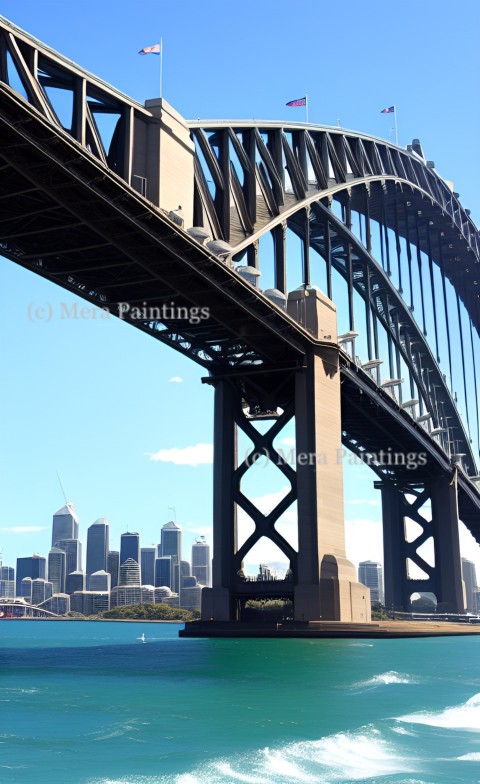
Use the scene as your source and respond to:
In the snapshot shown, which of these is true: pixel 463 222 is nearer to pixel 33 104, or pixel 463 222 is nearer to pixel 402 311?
pixel 402 311

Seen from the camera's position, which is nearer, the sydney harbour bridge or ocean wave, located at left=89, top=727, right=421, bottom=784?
ocean wave, located at left=89, top=727, right=421, bottom=784

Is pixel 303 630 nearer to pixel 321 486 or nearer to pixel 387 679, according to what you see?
pixel 321 486

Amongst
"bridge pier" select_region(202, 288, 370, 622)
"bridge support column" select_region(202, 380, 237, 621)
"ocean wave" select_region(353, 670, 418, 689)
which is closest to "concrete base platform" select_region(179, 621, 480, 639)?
"bridge pier" select_region(202, 288, 370, 622)

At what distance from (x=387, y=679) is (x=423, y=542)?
251 feet

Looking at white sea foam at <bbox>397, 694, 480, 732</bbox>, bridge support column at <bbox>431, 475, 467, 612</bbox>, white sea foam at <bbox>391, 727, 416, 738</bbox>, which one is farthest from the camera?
bridge support column at <bbox>431, 475, 467, 612</bbox>

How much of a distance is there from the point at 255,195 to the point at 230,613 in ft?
82.6

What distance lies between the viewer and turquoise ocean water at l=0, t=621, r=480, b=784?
17.9m

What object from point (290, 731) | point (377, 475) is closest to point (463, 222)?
point (377, 475)

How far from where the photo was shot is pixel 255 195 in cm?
6075

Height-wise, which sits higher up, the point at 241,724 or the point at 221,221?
the point at 221,221

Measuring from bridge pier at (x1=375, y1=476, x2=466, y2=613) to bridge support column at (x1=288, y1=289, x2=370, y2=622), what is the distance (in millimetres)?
42937

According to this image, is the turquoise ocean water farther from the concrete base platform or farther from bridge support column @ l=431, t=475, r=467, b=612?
bridge support column @ l=431, t=475, r=467, b=612

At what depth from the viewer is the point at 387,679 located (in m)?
35.6

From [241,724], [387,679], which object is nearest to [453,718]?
[241,724]
